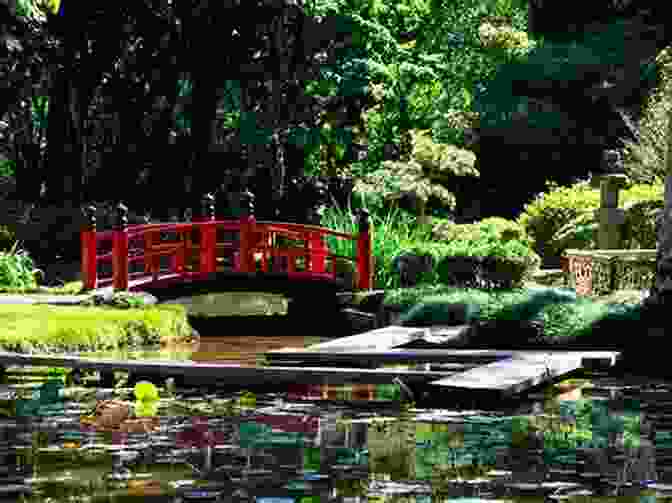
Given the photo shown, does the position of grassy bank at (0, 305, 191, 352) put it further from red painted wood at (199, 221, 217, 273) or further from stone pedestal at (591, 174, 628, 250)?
stone pedestal at (591, 174, 628, 250)

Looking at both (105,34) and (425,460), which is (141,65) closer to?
(105,34)

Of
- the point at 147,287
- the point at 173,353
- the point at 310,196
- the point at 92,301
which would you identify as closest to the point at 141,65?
the point at 310,196

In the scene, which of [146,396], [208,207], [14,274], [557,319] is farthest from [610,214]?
[146,396]

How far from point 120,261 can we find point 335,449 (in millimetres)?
12988

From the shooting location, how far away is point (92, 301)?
781 inches

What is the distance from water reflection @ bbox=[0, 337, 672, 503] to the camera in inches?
294

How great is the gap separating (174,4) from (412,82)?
218 inches

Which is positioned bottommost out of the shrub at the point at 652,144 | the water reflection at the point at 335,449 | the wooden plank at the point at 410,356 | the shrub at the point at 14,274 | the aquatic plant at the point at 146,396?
the water reflection at the point at 335,449

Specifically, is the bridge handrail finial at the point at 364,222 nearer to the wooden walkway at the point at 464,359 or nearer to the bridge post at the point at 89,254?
the bridge post at the point at 89,254

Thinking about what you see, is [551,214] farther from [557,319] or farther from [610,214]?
[557,319]

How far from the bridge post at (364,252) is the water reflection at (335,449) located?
10.1 meters

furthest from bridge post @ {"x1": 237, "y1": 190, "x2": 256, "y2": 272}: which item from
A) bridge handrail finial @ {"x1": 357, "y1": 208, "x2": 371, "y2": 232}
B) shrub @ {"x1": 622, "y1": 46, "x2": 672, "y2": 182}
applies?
shrub @ {"x1": 622, "y1": 46, "x2": 672, "y2": 182}

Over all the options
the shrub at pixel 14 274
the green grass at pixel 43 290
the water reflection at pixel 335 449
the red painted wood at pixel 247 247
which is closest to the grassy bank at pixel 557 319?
the water reflection at pixel 335 449

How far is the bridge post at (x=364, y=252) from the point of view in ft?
74.2
